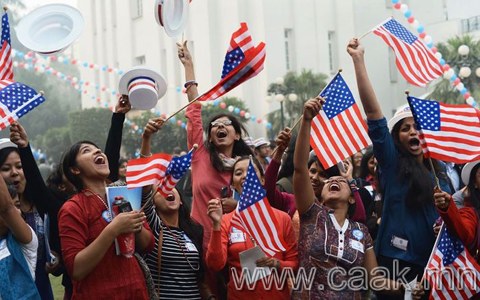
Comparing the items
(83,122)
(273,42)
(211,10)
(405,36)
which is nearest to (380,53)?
(273,42)

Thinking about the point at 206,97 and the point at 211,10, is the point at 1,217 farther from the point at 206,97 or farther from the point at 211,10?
the point at 211,10

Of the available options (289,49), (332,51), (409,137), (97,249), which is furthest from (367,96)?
(332,51)

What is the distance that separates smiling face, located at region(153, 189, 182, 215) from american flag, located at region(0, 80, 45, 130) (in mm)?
946

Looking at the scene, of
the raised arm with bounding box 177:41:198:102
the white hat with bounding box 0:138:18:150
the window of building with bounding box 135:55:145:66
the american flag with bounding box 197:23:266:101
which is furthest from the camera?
the window of building with bounding box 135:55:145:66

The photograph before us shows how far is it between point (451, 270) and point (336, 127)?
1175mm

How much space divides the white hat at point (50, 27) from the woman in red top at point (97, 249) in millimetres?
1361

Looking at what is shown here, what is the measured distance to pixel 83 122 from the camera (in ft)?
130

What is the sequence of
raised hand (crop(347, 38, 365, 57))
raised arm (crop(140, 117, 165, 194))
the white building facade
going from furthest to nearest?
the white building facade, raised hand (crop(347, 38, 365, 57)), raised arm (crop(140, 117, 165, 194))

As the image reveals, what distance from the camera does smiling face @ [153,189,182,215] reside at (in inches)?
210

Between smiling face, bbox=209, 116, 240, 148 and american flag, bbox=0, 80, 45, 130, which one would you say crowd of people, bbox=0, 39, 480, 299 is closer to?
american flag, bbox=0, 80, 45, 130

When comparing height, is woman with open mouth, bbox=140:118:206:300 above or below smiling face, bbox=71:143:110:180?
below

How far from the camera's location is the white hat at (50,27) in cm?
570

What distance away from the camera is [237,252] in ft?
16.8

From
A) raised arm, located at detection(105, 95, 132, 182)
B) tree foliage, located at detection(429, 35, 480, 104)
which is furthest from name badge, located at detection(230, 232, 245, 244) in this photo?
tree foliage, located at detection(429, 35, 480, 104)
